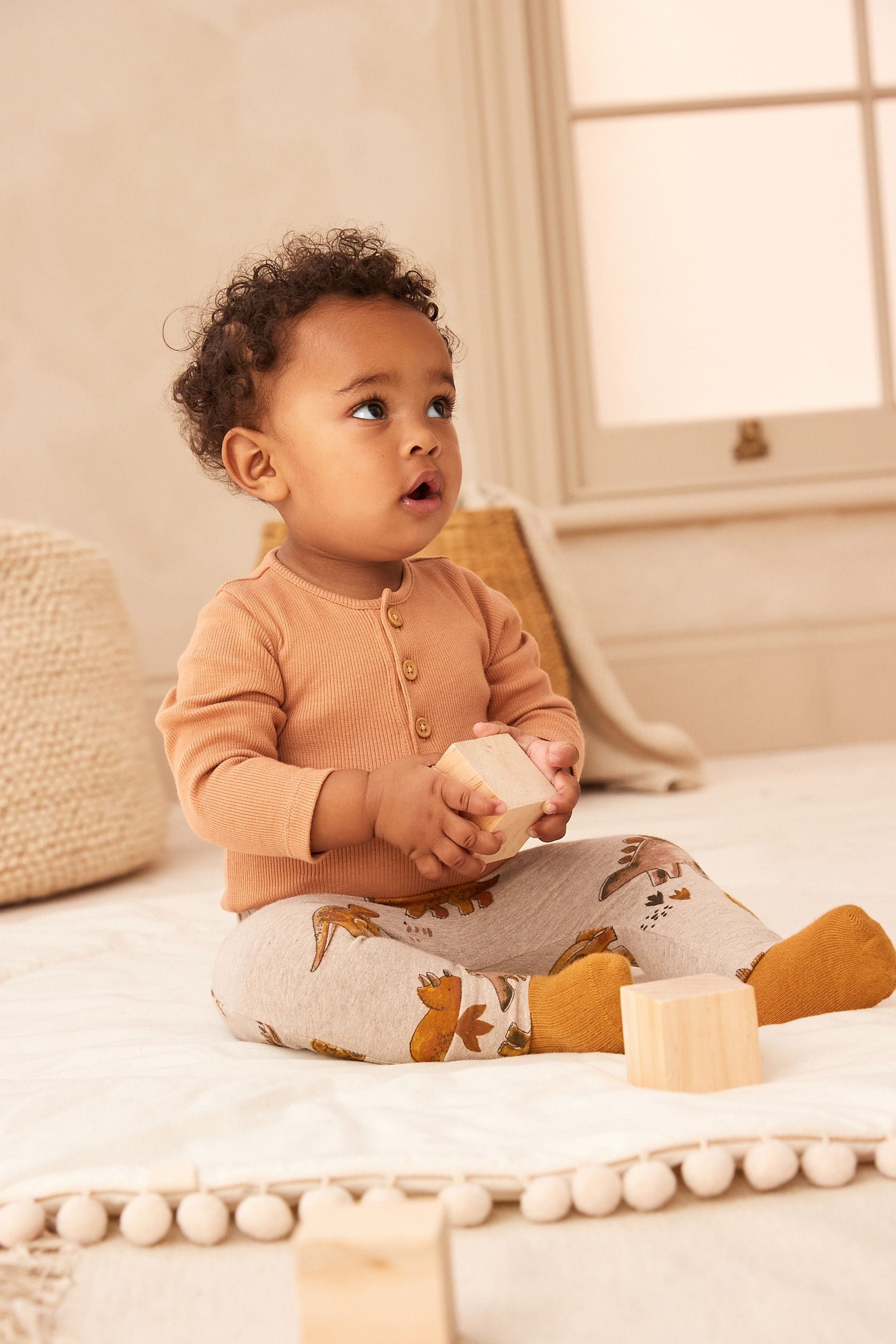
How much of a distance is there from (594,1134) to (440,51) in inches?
73.3

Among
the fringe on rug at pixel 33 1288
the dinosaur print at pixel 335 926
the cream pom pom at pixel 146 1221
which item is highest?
the dinosaur print at pixel 335 926

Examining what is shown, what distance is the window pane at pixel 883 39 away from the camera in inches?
80.4

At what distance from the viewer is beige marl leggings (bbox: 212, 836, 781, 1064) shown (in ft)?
2.32

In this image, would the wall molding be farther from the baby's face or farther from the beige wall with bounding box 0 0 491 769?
the baby's face

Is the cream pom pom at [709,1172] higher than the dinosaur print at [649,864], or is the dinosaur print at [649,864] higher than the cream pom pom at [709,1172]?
the dinosaur print at [649,864]

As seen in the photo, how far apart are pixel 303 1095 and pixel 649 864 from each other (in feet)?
1.01

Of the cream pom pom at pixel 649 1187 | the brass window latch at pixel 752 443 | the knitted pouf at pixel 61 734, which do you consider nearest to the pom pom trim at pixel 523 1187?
the cream pom pom at pixel 649 1187

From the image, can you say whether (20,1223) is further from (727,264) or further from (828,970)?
(727,264)

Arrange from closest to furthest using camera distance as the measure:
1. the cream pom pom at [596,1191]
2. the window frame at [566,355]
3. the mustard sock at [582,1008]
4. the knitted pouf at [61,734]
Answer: the cream pom pom at [596,1191]
the mustard sock at [582,1008]
the knitted pouf at [61,734]
the window frame at [566,355]

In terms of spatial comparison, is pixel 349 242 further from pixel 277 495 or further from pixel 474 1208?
pixel 474 1208

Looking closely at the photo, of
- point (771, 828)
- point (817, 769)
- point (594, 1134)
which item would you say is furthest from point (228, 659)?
point (817, 769)

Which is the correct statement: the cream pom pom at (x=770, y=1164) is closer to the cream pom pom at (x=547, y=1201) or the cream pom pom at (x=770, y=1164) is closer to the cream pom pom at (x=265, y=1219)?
the cream pom pom at (x=547, y=1201)

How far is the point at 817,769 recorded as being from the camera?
176 centimetres

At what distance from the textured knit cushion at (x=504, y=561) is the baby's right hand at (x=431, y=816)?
977 mm
